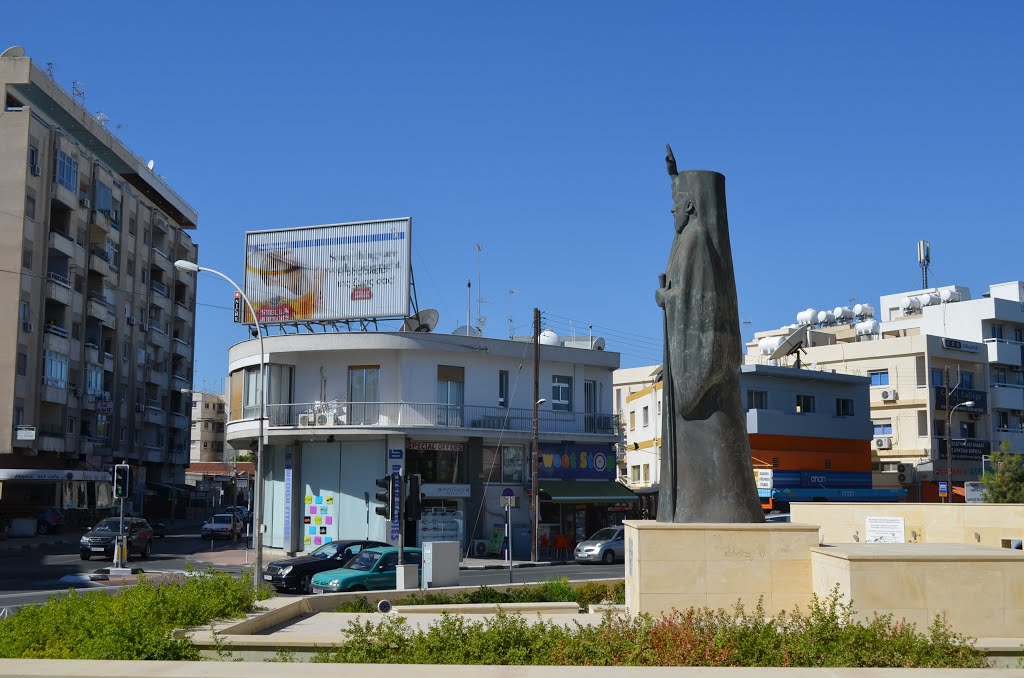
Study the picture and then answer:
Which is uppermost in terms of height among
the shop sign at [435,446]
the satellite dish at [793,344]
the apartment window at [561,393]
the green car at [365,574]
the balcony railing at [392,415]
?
the satellite dish at [793,344]

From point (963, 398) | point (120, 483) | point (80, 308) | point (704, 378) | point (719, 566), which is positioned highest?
point (80, 308)

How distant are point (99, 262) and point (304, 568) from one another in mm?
41455

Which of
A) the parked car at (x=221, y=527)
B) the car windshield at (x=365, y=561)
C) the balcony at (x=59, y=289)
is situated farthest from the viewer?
the balcony at (x=59, y=289)

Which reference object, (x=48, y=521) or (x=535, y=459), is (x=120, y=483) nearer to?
(x=535, y=459)

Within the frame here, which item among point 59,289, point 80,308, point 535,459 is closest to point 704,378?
point 535,459

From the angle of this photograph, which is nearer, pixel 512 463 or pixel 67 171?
pixel 512 463

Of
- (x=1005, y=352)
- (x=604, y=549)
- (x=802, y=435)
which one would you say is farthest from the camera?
(x=1005, y=352)

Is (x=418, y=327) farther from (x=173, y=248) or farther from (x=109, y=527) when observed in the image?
(x=173, y=248)

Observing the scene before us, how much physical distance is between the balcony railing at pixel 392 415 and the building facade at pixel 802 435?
35.4 ft

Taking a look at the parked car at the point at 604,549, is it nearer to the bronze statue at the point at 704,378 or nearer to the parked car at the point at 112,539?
the parked car at the point at 112,539

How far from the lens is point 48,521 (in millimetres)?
51281

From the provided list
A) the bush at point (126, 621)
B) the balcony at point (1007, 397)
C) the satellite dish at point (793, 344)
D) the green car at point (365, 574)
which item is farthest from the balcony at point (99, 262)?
the balcony at point (1007, 397)

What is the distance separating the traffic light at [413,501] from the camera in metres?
21.7

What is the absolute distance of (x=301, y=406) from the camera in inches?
1548
